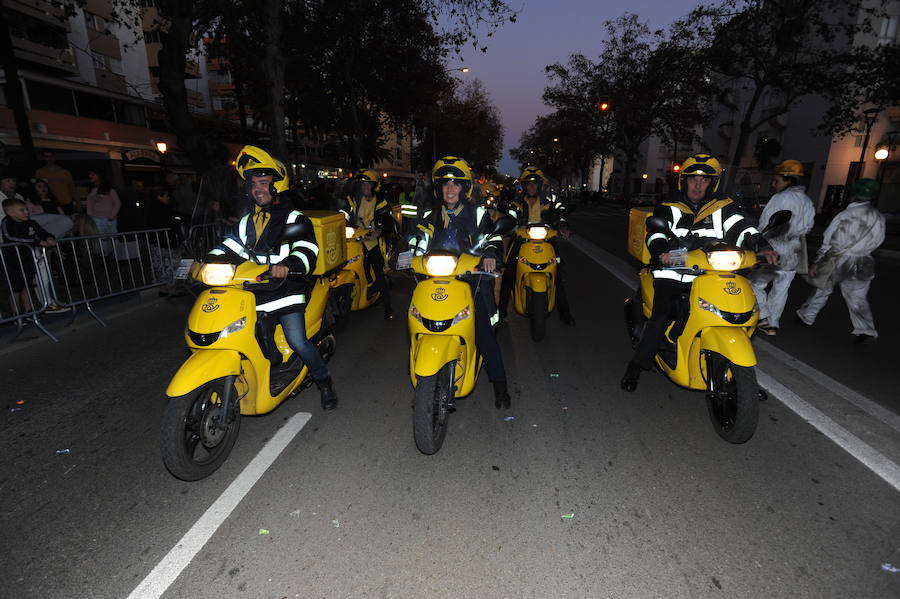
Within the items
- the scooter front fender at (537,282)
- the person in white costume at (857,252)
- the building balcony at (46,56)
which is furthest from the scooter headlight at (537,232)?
the building balcony at (46,56)

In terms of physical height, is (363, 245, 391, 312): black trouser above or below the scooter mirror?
below

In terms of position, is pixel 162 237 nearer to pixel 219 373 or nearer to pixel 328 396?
pixel 328 396

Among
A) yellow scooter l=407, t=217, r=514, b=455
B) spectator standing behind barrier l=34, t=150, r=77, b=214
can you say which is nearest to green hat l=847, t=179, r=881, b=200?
yellow scooter l=407, t=217, r=514, b=455

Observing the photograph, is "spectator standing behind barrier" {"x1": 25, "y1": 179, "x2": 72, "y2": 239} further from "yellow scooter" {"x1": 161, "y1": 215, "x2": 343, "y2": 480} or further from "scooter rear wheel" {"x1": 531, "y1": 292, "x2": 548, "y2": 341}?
"scooter rear wheel" {"x1": 531, "y1": 292, "x2": 548, "y2": 341}

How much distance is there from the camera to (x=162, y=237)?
9070mm

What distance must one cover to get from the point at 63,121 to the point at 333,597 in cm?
3139

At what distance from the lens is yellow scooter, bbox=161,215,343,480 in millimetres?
2885

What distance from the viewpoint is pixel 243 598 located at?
2.26 meters

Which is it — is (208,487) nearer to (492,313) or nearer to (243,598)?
(243,598)

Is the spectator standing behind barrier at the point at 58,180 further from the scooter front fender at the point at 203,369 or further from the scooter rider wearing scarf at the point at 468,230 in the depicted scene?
the scooter rider wearing scarf at the point at 468,230

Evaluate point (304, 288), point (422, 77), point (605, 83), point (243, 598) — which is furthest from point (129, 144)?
point (605, 83)

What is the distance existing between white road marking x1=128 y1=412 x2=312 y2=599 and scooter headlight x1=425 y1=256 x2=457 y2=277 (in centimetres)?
174

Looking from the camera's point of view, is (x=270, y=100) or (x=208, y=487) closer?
(x=208, y=487)

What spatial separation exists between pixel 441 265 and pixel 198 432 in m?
1.97
